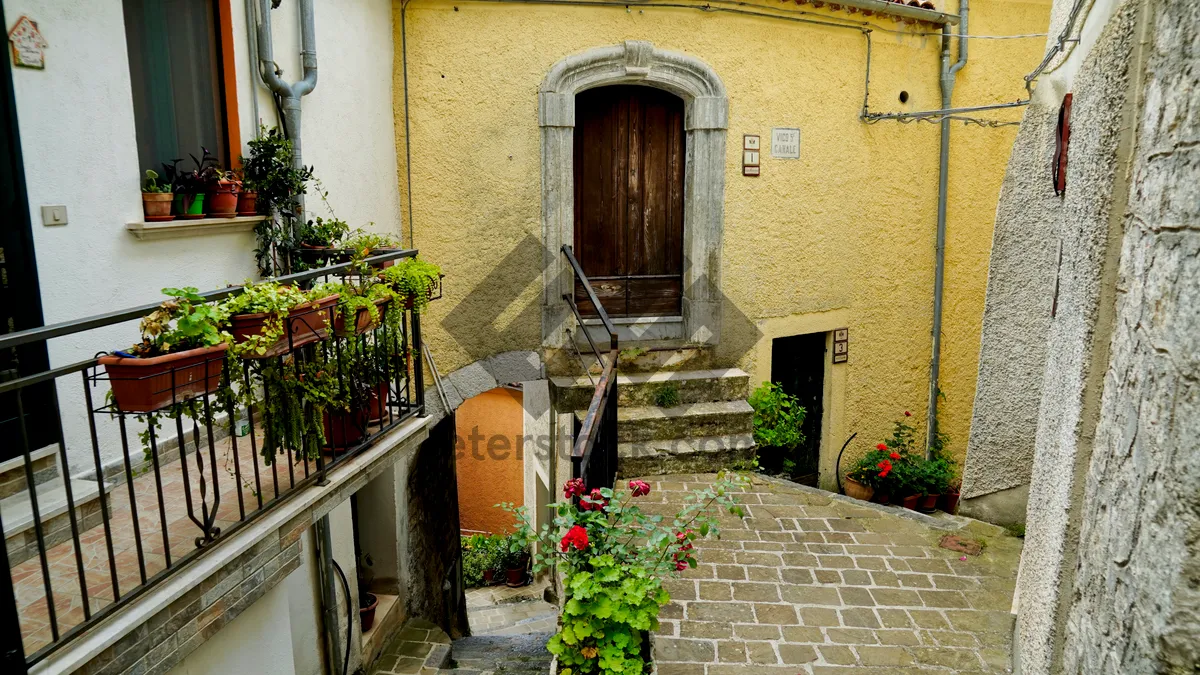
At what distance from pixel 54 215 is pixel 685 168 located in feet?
17.8

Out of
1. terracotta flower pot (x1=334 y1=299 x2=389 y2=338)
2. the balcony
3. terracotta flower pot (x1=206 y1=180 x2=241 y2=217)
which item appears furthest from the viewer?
terracotta flower pot (x1=206 y1=180 x2=241 y2=217)

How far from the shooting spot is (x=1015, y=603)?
12.7 feet

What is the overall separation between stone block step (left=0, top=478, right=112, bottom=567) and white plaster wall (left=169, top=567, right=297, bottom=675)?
2.54 ft

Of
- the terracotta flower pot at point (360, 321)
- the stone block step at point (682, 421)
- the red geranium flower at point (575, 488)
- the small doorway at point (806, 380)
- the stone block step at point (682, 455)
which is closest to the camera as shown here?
the red geranium flower at point (575, 488)

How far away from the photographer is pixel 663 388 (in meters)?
6.96

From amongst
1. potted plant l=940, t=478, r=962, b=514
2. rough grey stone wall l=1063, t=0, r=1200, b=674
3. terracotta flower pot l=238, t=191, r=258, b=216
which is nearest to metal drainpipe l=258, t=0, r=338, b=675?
terracotta flower pot l=238, t=191, r=258, b=216

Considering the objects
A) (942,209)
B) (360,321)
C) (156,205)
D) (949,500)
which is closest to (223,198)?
(156,205)

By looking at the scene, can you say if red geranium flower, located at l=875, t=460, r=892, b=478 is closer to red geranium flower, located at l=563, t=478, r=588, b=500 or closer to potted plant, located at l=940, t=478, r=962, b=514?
potted plant, located at l=940, t=478, r=962, b=514

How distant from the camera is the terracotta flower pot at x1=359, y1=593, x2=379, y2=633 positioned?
271 inches

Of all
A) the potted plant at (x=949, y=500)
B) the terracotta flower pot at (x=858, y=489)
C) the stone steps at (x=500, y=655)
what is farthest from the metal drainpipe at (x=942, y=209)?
the stone steps at (x=500, y=655)

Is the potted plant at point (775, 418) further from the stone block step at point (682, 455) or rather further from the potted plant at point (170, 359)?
the potted plant at point (170, 359)

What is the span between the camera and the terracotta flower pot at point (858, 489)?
24.5 ft

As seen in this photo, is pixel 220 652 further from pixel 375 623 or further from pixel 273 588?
pixel 375 623

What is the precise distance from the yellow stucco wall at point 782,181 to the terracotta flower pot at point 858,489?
2.53ft
